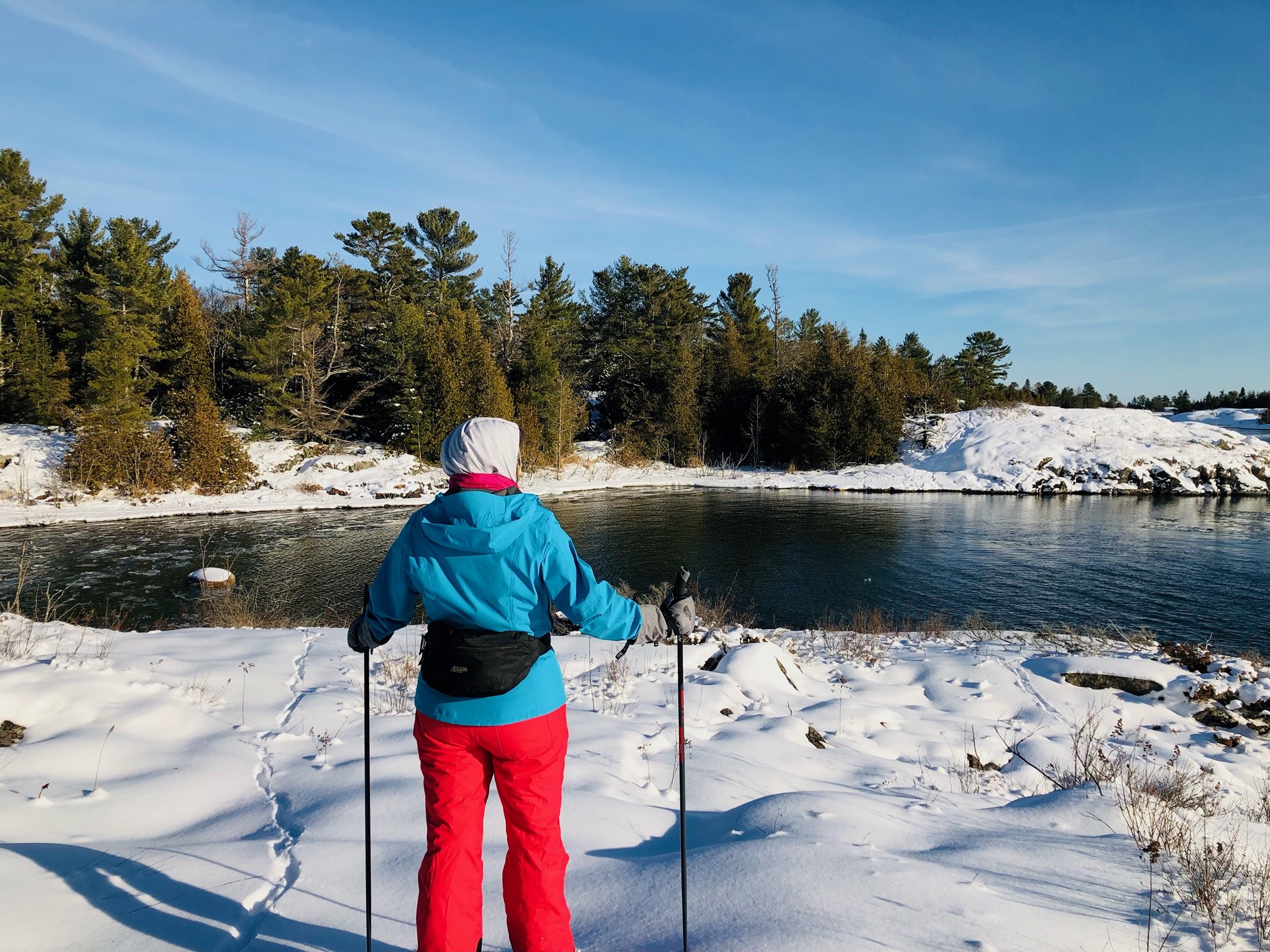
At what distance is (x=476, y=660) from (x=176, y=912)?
5.45ft

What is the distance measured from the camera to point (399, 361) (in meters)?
34.1

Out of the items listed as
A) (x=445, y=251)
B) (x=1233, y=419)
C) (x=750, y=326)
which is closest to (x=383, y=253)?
(x=445, y=251)

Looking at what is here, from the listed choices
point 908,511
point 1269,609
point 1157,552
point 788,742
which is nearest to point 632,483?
point 908,511

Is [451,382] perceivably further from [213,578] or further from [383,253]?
[213,578]

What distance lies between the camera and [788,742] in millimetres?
5008

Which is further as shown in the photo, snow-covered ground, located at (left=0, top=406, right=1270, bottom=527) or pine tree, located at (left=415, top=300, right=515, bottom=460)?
pine tree, located at (left=415, top=300, right=515, bottom=460)

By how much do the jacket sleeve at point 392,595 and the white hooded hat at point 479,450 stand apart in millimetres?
251

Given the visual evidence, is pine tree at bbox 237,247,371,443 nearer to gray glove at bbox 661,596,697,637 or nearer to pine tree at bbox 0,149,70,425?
pine tree at bbox 0,149,70,425

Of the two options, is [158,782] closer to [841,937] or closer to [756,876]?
[756,876]

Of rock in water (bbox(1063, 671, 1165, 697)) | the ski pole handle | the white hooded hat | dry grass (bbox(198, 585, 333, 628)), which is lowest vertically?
dry grass (bbox(198, 585, 333, 628))

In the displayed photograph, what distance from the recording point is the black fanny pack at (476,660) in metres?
2.15

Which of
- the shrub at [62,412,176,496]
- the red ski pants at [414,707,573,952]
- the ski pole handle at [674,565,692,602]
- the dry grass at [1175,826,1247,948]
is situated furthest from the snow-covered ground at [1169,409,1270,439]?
the shrub at [62,412,176,496]

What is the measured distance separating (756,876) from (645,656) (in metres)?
5.13

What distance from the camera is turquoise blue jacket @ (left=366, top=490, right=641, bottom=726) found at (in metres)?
2.18
